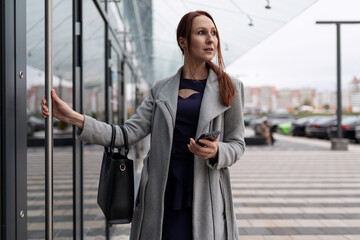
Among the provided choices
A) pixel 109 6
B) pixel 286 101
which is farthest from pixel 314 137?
pixel 286 101

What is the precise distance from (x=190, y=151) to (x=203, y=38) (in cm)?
53

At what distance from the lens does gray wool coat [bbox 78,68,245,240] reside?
1.69 metres

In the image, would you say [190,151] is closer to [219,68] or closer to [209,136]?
[209,136]

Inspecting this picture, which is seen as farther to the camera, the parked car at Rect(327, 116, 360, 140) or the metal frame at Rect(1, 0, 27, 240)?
the parked car at Rect(327, 116, 360, 140)

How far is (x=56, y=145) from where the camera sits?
2.29 m

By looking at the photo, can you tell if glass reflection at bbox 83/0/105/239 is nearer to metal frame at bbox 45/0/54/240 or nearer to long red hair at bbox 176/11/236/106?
long red hair at bbox 176/11/236/106

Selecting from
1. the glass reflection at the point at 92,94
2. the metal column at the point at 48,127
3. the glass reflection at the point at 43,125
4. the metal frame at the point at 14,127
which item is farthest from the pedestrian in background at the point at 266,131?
the metal column at the point at 48,127

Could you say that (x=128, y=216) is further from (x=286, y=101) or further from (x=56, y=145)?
(x=286, y=101)

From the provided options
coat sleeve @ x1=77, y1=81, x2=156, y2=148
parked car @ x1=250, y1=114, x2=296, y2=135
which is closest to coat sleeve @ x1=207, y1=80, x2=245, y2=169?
coat sleeve @ x1=77, y1=81, x2=156, y2=148

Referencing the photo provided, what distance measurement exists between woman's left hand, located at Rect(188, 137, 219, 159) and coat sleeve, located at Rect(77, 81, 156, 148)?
1.27 feet

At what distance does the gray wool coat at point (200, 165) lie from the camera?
5.53 ft

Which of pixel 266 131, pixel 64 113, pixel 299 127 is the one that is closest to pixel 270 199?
pixel 64 113

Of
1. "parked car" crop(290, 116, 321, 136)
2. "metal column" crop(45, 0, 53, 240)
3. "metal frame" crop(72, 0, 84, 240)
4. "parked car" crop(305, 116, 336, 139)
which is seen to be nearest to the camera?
"metal column" crop(45, 0, 53, 240)

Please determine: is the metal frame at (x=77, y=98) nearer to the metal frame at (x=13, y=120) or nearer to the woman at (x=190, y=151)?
the woman at (x=190, y=151)
